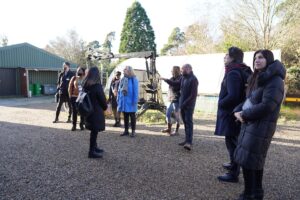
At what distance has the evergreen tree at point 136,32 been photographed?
112 feet

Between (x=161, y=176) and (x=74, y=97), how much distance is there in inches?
158

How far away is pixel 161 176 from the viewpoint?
3.87 metres

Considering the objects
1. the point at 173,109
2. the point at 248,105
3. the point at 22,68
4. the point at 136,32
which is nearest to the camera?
the point at 248,105

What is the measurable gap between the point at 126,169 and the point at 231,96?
77.3 inches

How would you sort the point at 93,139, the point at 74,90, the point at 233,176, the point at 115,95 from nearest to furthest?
the point at 233,176 < the point at 93,139 < the point at 74,90 < the point at 115,95

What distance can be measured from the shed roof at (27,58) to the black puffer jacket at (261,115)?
20.3 metres

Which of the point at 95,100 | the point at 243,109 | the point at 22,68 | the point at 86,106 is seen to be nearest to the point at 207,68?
the point at 95,100

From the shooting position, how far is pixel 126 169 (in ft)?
13.6

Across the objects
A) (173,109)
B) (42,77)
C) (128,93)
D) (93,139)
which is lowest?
(93,139)

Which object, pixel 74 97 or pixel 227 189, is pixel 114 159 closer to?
pixel 227 189

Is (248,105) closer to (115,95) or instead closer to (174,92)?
(174,92)

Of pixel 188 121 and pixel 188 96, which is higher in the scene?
pixel 188 96

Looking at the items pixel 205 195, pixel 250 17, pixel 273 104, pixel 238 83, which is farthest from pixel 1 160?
pixel 250 17

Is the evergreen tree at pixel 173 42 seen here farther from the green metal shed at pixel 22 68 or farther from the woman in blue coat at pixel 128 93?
the woman in blue coat at pixel 128 93
